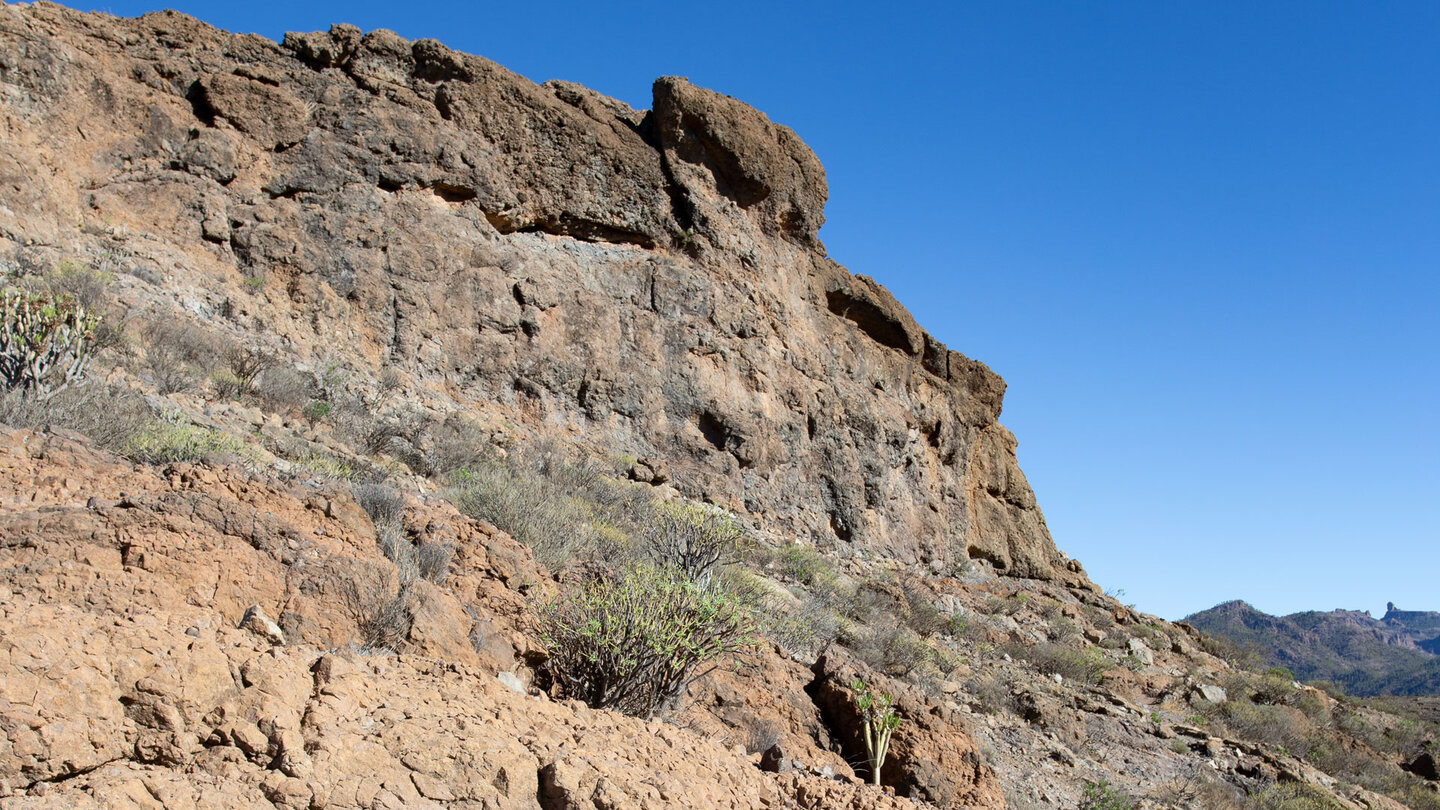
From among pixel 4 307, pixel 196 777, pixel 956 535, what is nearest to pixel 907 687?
pixel 196 777

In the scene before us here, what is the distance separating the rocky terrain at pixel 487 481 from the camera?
9.36ft

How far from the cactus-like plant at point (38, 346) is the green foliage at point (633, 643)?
4.59 metres

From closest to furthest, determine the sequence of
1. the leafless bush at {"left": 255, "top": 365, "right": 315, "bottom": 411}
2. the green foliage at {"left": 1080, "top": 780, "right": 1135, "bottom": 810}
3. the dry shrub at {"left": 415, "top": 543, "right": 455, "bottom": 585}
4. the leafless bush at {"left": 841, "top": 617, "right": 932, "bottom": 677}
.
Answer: the dry shrub at {"left": 415, "top": 543, "right": 455, "bottom": 585} → the green foliage at {"left": 1080, "top": 780, "right": 1135, "bottom": 810} → the leafless bush at {"left": 841, "top": 617, "right": 932, "bottom": 677} → the leafless bush at {"left": 255, "top": 365, "right": 315, "bottom": 411}

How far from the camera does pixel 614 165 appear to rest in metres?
16.8

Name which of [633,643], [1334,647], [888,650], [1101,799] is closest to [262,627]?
[633,643]

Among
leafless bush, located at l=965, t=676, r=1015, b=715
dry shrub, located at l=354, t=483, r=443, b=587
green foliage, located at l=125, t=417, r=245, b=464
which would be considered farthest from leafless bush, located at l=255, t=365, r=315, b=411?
leafless bush, located at l=965, t=676, r=1015, b=715

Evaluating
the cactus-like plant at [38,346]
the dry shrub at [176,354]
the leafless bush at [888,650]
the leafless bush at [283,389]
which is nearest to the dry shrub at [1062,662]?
the leafless bush at [888,650]

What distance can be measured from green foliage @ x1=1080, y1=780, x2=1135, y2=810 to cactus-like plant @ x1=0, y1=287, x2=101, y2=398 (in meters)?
8.15

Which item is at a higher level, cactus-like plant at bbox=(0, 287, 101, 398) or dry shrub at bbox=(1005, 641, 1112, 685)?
dry shrub at bbox=(1005, 641, 1112, 685)

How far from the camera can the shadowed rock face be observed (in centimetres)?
1202

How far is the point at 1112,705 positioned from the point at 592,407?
30.3ft

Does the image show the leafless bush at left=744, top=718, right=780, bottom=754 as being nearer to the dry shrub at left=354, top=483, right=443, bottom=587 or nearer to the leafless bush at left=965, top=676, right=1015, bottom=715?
the dry shrub at left=354, top=483, right=443, bottom=587

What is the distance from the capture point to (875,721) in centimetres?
525

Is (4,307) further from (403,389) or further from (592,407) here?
(592,407)
